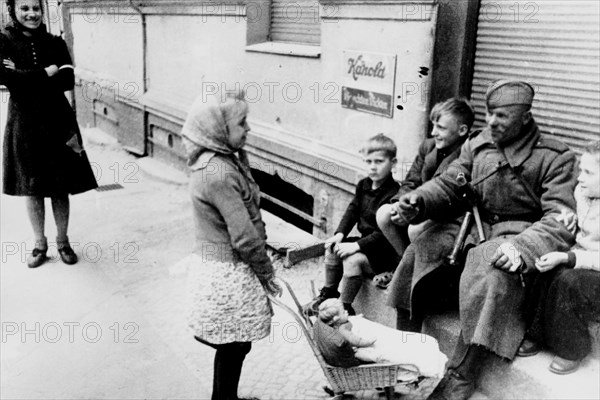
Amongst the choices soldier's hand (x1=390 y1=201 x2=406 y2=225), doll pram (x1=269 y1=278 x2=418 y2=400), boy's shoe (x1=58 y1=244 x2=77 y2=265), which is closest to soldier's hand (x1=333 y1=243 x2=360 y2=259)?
soldier's hand (x1=390 y1=201 x2=406 y2=225)

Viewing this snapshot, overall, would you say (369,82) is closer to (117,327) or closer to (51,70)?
(51,70)

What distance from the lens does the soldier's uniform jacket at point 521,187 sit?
3328 millimetres

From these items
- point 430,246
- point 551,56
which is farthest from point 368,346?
point 551,56

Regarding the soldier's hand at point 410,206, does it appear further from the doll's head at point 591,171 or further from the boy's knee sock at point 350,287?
the doll's head at point 591,171

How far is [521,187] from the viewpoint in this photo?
358cm

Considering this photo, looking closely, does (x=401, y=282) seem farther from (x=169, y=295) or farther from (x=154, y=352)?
(x=169, y=295)

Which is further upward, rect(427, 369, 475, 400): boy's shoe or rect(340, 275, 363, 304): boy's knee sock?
rect(340, 275, 363, 304): boy's knee sock

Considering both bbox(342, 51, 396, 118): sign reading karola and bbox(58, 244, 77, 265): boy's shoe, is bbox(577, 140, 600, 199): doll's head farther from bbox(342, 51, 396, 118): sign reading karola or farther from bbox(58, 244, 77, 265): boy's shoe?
bbox(58, 244, 77, 265): boy's shoe

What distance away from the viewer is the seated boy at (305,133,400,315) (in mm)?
4094

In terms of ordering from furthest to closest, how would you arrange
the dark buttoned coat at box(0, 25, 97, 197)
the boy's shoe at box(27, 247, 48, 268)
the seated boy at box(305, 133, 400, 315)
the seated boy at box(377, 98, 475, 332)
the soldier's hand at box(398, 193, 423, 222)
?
the boy's shoe at box(27, 247, 48, 268) < the dark buttoned coat at box(0, 25, 97, 197) < the seated boy at box(305, 133, 400, 315) < the seated boy at box(377, 98, 475, 332) < the soldier's hand at box(398, 193, 423, 222)

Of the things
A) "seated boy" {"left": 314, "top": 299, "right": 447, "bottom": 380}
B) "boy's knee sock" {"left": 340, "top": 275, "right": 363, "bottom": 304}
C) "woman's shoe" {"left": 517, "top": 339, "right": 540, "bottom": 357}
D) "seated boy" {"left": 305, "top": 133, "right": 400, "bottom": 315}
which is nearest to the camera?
"seated boy" {"left": 314, "top": 299, "right": 447, "bottom": 380}

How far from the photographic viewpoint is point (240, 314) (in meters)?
3.22

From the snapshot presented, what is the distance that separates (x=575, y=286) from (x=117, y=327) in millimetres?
3186

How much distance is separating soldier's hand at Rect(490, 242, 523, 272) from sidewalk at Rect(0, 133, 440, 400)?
972 mm
